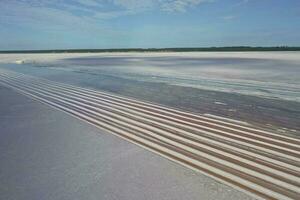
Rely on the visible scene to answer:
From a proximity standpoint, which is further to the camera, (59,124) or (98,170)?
(59,124)

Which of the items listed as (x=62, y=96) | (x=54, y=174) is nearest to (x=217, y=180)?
(x=54, y=174)

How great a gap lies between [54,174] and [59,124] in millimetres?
2904

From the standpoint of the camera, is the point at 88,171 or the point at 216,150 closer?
the point at 88,171

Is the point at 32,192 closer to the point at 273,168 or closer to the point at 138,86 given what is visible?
the point at 273,168

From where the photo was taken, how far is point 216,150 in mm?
4730

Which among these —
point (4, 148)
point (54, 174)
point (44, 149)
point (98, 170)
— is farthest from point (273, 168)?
point (4, 148)

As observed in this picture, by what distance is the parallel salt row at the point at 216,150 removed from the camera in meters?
3.62

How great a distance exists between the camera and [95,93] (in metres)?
11.4

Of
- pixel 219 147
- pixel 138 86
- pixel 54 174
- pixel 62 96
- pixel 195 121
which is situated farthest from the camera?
pixel 138 86

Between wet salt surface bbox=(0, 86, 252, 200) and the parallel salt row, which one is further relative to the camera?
the parallel salt row

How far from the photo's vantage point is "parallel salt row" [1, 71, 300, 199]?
11.9 ft

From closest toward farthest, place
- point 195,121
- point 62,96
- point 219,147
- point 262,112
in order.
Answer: point 219,147 → point 195,121 → point 262,112 → point 62,96

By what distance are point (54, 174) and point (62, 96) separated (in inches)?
283

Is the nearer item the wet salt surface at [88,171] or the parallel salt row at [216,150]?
the wet salt surface at [88,171]
